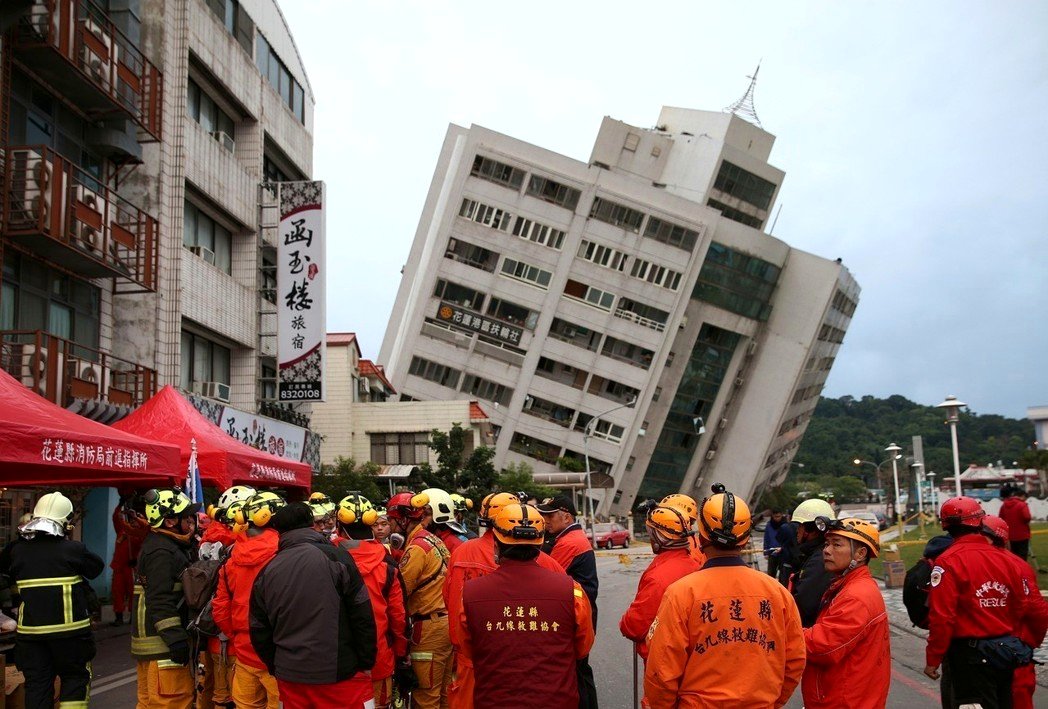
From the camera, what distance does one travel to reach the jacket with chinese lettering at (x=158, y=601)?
7250 mm

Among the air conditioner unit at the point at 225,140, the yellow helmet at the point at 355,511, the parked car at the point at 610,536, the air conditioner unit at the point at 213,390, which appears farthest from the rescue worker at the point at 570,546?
the parked car at the point at 610,536

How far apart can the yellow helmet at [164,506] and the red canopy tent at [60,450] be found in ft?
6.57

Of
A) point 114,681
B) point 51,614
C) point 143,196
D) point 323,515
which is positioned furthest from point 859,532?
point 143,196

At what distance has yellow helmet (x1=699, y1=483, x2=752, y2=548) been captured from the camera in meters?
4.54

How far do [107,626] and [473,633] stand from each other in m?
12.7

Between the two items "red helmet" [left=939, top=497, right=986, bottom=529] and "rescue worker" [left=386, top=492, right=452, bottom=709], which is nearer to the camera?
"red helmet" [left=939, top=497, right=986, bottom=529]

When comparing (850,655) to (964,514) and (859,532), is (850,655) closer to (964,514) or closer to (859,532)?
(859,532)

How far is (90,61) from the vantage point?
59.2 ft

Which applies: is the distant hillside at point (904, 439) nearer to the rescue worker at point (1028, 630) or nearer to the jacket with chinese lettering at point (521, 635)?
the rescue worker at point (1028, 630)

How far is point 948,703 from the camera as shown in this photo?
6.62 m

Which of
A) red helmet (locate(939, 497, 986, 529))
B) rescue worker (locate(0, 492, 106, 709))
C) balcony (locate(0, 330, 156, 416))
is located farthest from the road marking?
red helmet (locate(939, 497, 986, 529))

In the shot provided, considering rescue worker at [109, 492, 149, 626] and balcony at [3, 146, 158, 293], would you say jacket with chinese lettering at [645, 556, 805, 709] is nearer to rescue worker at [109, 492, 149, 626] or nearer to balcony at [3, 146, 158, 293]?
rescue worker at [109, 492, 149, 626]

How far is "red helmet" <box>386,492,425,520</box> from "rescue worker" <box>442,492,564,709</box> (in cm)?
78

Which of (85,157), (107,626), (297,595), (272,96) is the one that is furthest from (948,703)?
(272,96)
